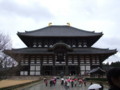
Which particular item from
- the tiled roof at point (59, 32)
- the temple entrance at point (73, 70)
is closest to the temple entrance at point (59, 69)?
the temple entrance at point (73, 70)

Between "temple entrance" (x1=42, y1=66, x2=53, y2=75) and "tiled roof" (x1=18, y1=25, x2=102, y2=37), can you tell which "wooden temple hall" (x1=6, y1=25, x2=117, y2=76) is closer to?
"temple entrance" (x1=42, y1=66, x2=53, y2=75)

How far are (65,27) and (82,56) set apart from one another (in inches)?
575

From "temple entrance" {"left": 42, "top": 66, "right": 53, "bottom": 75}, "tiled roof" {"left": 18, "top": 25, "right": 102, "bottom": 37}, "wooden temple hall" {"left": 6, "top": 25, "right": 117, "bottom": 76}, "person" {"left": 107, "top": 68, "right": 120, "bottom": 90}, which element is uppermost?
"tiled roof" {"left": 18, "top": 25, "right": 102, "bottom": 37}

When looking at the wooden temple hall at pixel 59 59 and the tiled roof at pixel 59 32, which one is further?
the tiled roof at pixel 59 32

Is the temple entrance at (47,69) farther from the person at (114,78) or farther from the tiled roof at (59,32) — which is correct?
the person at (114,78)

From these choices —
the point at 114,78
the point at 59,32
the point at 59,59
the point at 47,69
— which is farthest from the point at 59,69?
the point at 114,78

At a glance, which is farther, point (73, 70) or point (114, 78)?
point (73, 70)

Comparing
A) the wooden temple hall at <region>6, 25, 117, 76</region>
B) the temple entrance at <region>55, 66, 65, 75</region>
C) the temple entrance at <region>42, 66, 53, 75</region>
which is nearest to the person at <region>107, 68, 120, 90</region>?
the wooden temple hall at <region>6, 25, 117, 76</region>

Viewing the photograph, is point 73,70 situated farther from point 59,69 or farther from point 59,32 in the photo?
point 59,32

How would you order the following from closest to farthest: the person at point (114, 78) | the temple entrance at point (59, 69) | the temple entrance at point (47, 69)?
the person at point (114, 78) → the temple entrance at point (59, 69) → the temple entrance at point (47, 69)

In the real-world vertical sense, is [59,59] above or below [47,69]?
above

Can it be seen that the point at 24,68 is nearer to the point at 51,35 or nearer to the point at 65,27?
the point at 51,35

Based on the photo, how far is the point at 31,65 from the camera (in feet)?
172

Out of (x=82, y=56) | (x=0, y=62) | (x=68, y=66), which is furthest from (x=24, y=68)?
(x=0, y=62)
